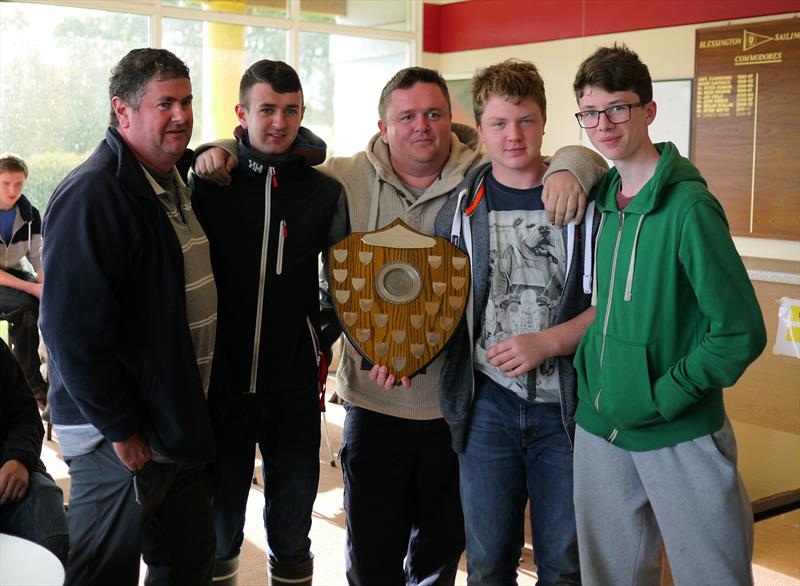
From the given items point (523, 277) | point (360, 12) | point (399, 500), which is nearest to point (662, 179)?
point (523, 277)

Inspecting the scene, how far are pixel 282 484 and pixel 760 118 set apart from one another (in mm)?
4643

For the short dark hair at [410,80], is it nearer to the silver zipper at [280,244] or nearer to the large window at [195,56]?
the silver zipper at [280,244]

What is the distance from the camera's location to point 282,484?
2508mm

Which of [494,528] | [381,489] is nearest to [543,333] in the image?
[494,528]

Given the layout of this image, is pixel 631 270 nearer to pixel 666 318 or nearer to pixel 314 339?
pixel 666 318

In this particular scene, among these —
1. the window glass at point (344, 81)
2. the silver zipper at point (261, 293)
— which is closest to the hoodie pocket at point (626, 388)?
the silver zipper at point (261, 293)

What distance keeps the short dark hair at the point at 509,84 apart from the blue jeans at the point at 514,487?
69 centimetres

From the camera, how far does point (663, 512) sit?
2.00 m

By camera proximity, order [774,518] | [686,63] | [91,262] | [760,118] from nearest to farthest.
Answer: [91,262], [774,518], [760,118], [686,63]

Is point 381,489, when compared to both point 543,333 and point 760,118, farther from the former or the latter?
point 760,118

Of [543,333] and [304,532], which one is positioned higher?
[543,333]

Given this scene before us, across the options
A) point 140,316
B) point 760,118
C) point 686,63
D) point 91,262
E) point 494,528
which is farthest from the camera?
point 686,63

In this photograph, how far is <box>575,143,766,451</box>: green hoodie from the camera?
73.2 inches

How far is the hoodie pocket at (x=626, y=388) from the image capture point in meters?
1.95
